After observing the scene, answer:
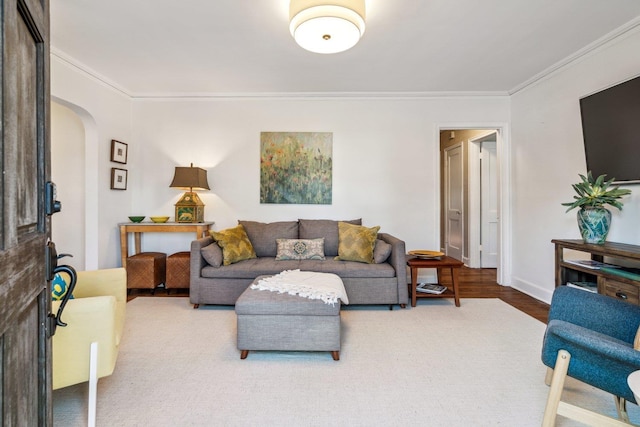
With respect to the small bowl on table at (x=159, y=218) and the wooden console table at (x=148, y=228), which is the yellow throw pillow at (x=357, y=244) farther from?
the small bowl on table at (x=159, y=218)

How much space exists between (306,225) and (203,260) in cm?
125

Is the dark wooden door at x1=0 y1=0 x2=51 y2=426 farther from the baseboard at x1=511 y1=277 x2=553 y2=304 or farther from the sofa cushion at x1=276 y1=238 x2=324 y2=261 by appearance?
the baseboard at x1=511 y1=277 x2=553 y2=304

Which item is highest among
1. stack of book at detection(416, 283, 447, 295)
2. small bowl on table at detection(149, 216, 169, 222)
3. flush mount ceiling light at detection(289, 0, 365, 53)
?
flush mount ceiling light at detection(289, 0, 365, 53)

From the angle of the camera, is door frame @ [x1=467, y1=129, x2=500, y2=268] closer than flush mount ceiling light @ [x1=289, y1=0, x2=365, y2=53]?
No

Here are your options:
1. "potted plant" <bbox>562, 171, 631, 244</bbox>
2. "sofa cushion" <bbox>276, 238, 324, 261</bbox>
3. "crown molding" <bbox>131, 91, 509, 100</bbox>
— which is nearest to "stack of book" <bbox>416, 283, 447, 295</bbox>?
"sofa cushion" <bbox>276, 238, 324, 261</bbox>

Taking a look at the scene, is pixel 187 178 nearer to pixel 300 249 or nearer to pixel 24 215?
pixel 300 249

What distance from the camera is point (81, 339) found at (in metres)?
1.44

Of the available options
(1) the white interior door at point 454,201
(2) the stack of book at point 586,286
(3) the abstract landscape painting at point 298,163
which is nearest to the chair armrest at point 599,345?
(2) the stack of book at point 586,286

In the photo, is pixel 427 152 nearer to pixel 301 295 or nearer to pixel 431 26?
pixel 431 26

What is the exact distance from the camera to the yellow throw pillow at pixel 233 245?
3227 millimetres

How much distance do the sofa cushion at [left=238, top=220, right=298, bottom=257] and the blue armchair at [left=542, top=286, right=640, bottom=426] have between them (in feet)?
8.68

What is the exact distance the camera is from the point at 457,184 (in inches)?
220

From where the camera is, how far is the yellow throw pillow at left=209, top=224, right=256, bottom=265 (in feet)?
10.6

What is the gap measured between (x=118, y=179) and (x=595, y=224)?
4.95m
